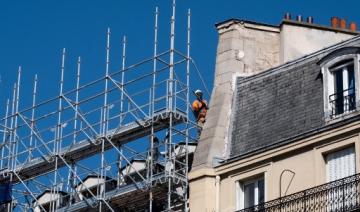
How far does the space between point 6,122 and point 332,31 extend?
358 inches

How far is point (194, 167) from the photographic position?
28.0m

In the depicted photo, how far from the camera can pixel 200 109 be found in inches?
1174

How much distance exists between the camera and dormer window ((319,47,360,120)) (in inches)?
1029

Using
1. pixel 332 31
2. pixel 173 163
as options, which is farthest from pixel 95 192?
pixel 332 31

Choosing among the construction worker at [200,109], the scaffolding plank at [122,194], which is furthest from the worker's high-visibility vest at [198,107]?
the scaffolding plank at [122,194]

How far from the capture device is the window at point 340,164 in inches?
1003

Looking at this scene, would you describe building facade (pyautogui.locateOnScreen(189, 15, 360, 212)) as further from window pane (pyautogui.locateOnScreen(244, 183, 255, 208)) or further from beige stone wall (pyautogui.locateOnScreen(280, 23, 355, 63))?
beige stone wall (pyautogui.locateOnScreen(280, 23, 355, 63))

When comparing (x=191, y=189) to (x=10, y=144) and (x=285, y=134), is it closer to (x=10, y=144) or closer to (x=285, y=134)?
(x=285, y=134)

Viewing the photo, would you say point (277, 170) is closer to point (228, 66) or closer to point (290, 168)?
point (290, 168)

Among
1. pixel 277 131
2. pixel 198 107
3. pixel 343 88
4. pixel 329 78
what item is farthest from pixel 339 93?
pixel 198 107

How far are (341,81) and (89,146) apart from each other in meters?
7.39

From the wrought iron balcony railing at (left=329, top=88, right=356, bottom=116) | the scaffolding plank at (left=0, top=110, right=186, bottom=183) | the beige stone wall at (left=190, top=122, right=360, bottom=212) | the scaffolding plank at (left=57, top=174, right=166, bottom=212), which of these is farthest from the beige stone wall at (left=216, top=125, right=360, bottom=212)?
the scaffolding plank at (left=0, top=110, right=186, bottom=183)

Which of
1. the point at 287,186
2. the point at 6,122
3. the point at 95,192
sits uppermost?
the point at 6,122

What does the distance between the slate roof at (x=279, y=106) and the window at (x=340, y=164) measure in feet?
1.96
